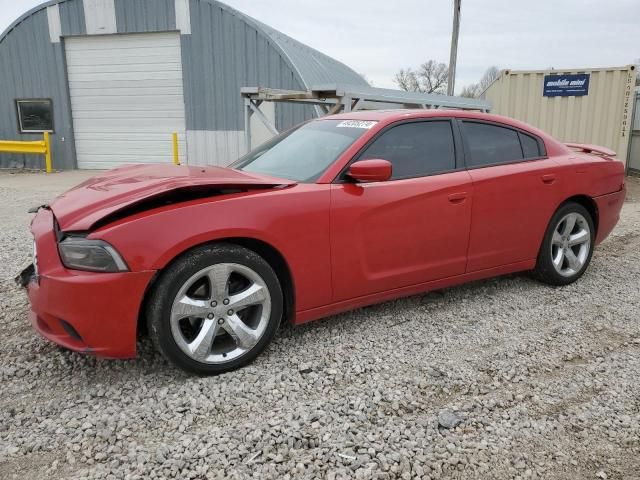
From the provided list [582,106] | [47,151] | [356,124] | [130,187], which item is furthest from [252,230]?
[47,151]

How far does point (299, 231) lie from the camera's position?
3.14 metres

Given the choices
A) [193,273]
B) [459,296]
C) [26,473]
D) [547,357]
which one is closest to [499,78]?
[459,296]

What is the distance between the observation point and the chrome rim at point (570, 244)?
179 inches

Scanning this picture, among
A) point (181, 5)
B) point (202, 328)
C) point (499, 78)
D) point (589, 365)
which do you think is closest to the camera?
point (202, 328)

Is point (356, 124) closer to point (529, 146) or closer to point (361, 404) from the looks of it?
point (529, 146)

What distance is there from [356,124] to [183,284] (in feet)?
5.73

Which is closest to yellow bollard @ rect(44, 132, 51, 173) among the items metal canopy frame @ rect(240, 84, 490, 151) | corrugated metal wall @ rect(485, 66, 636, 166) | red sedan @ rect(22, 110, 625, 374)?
metal canopy frame @ rect(240, 84, 490, 151)

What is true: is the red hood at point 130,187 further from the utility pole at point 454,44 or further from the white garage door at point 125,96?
the utility pole at point 454,44

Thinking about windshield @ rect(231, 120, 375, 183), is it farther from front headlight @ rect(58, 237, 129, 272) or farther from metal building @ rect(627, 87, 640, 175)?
metal building @ rect(627, 87, 640, 175)

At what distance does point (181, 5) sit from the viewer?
14.0 metres

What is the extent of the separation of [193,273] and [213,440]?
33.9 inches

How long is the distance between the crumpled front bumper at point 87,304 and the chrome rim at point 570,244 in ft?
11.3

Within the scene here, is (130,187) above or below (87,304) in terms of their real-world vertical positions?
above

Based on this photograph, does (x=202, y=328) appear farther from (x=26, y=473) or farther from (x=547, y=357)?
(x=547, y=357)
